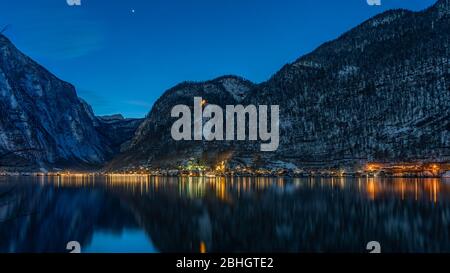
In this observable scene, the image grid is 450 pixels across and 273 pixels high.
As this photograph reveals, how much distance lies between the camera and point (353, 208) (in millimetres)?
49969

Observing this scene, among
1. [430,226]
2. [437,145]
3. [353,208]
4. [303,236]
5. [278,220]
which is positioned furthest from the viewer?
[437,145]

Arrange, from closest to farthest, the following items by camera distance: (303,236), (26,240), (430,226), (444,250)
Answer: (444,250)
(26,240)
(303,236)
(430,226)

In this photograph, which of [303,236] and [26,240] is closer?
[26,240]

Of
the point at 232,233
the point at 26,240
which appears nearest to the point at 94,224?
the point at 26,240

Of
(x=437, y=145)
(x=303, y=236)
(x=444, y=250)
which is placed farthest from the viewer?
(x=437, y=145)

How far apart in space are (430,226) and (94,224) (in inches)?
1134

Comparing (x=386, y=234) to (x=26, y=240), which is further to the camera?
(x=386, y=234)

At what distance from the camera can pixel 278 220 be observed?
4022 cm
